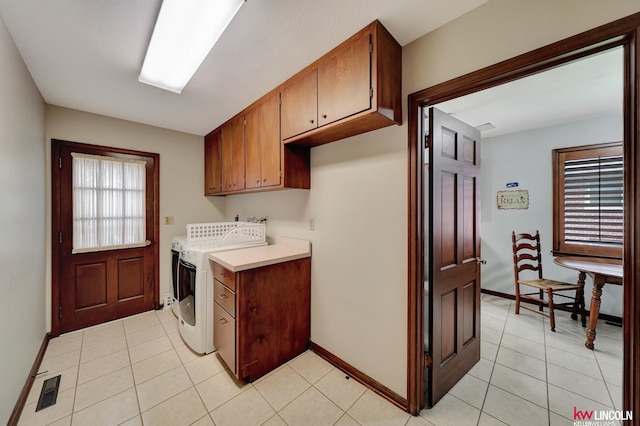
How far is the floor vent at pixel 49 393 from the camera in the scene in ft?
5.31

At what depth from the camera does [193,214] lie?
3.49 m

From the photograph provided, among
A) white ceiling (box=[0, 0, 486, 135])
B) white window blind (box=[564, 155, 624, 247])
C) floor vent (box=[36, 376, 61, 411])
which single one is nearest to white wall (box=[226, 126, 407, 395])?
white ceiling (box=[0, 0, 486, 135])

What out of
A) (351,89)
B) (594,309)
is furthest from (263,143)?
(594,309)

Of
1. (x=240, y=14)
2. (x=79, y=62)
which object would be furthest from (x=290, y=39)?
(x=79, y=62)

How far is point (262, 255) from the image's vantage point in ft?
6.79

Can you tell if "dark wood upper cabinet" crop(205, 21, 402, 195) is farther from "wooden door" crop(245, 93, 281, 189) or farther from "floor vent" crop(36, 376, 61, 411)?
"floor vent" crop(36, 376, 61, 411)

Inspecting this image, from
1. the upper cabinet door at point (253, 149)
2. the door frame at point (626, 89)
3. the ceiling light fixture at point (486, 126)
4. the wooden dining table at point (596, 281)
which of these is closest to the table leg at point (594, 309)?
the wooden dining table at point (596, 281)

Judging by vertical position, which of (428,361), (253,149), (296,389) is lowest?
(296,389)

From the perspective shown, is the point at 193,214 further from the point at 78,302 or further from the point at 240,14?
the point at 240,14

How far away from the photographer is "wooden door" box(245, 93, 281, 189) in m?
2.16

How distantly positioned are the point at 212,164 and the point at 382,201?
260 centimetres

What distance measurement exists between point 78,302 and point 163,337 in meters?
1.11

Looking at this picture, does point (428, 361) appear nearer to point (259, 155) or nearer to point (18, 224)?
point (259, 155)

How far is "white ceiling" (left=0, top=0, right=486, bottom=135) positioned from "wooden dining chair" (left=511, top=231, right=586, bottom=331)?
305cm
